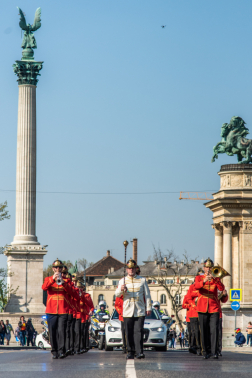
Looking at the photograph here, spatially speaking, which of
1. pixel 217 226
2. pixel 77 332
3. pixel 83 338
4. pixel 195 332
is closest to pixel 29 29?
pixel 217 226

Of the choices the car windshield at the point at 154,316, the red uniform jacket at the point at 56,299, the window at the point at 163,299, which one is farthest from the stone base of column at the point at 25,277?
the window at the point at 163,299

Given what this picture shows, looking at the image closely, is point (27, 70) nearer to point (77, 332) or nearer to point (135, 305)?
point (77, 332)

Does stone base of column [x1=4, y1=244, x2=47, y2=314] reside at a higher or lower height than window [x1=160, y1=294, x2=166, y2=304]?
higher

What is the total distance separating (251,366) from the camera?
14.0 meters

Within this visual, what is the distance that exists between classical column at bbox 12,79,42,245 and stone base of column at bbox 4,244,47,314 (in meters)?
1.48

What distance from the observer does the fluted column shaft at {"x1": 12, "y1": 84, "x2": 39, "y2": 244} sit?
4947 cm

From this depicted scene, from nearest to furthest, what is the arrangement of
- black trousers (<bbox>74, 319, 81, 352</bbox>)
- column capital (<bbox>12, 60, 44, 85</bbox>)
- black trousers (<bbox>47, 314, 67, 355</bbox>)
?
black trousers (<bbox>47, 314, 67, 355</bbox>) < black trousers (<bbox>74, 319, 81, 352</bbox>) < column capital (<bbox>12, 60, 44, 85</bbox>)

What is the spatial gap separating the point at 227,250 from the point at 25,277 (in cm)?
1269

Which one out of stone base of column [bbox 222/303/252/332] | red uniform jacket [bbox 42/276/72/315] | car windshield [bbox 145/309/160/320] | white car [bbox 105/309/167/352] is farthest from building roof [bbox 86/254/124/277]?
red uniform jacket [bbox 42/276/72/315]

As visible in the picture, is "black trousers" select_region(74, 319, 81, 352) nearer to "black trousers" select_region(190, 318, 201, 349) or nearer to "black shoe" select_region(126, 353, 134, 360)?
"black trousers" select_region(190, 318, 201, 349)

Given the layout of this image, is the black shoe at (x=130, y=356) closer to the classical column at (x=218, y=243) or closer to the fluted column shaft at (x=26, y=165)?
the fluted column shaft at (x=26, y=165)

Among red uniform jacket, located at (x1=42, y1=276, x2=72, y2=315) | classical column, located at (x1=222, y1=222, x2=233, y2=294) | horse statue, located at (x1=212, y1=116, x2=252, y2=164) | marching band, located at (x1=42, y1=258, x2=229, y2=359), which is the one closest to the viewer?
marching band, located at (x1=42, y1=258, x2=229, y2=359)

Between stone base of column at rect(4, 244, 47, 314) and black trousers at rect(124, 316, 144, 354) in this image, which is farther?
stone base of column at rect(4, 244, 47, 314)

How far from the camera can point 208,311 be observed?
16.2 m
